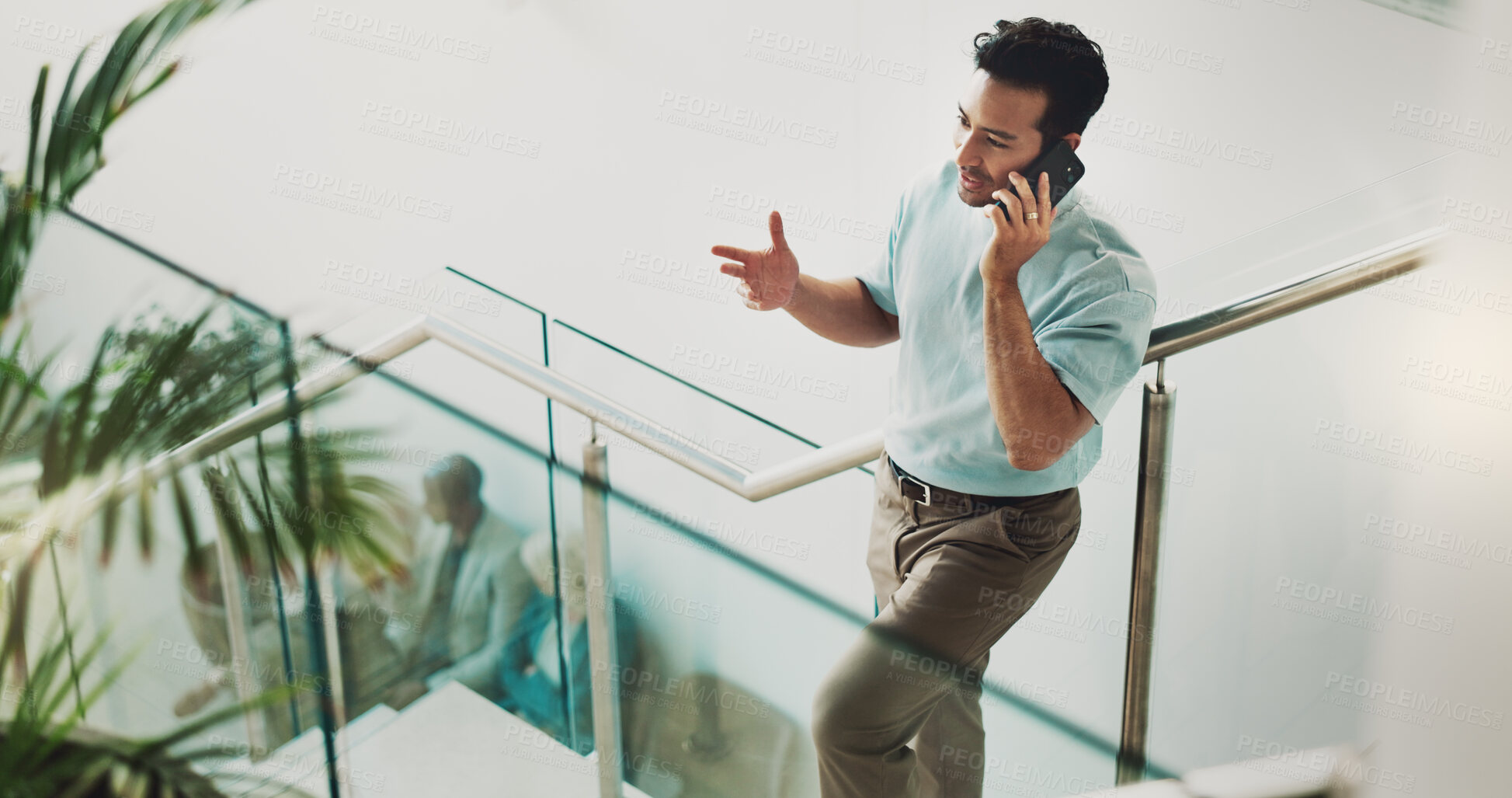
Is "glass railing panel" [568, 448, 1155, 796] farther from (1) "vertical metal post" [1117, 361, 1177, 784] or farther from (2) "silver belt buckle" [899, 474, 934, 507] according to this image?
(2) "silver belt buckle" [899, 474, 934, 507]

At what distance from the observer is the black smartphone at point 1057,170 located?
134 centimetres

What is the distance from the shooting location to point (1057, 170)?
135cm

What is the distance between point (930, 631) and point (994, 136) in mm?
626

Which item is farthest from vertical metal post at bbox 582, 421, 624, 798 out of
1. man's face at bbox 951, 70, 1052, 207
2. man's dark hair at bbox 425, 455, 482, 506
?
man's face at bbox 951, 70, 1052, 207

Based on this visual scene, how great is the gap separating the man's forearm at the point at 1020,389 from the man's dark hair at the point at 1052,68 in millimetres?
253

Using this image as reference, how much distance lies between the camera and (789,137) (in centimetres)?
335

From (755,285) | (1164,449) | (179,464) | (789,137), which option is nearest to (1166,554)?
(1164,449)

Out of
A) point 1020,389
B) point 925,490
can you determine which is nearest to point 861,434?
point 925,490

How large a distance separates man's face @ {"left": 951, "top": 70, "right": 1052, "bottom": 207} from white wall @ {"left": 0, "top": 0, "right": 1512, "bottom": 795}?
259 mm

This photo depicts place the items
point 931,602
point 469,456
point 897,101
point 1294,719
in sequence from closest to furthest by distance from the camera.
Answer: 1. point 931,602
2. point 1294,719
3. point 469,456
4. point 897,101

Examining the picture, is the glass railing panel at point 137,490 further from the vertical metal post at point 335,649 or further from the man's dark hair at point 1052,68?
the man's dark hair at point 1052,68

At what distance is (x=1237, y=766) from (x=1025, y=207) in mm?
926

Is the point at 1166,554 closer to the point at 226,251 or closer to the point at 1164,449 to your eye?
the point at 1164,449

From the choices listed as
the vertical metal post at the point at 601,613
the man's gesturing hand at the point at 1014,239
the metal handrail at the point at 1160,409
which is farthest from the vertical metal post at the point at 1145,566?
the vertical metal post at the point at 601,613
